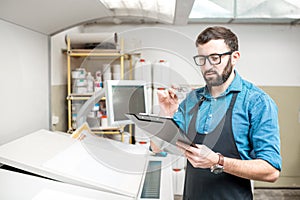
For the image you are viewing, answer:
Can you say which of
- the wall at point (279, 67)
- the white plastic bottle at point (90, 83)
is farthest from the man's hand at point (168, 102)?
the wall at point (279, 67)

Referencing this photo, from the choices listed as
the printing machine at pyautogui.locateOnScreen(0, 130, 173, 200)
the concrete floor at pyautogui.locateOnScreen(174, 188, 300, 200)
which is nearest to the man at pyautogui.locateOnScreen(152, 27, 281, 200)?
the printing machine at pyautogui.locateOnScreen(0, 130, 173, 200)

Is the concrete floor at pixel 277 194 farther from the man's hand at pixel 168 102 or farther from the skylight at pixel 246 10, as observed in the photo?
the man's hand at pixel 168 102

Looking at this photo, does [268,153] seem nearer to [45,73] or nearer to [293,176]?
[45,73]

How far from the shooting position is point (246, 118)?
3.77ft

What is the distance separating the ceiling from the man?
1.39ft

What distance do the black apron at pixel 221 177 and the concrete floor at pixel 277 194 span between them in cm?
210

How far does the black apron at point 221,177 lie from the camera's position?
117 centimetres

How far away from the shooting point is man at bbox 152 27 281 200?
3.43 ft

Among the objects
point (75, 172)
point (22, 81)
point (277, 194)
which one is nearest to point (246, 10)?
point (277, 194)

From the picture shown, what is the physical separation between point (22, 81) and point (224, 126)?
3.77 ft

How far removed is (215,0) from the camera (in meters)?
2.84

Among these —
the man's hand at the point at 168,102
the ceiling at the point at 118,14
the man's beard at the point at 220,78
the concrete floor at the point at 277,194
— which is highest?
the ceiling at the point at 118,14

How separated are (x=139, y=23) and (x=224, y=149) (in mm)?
2354

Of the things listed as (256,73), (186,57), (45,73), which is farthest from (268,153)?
(256,73)
